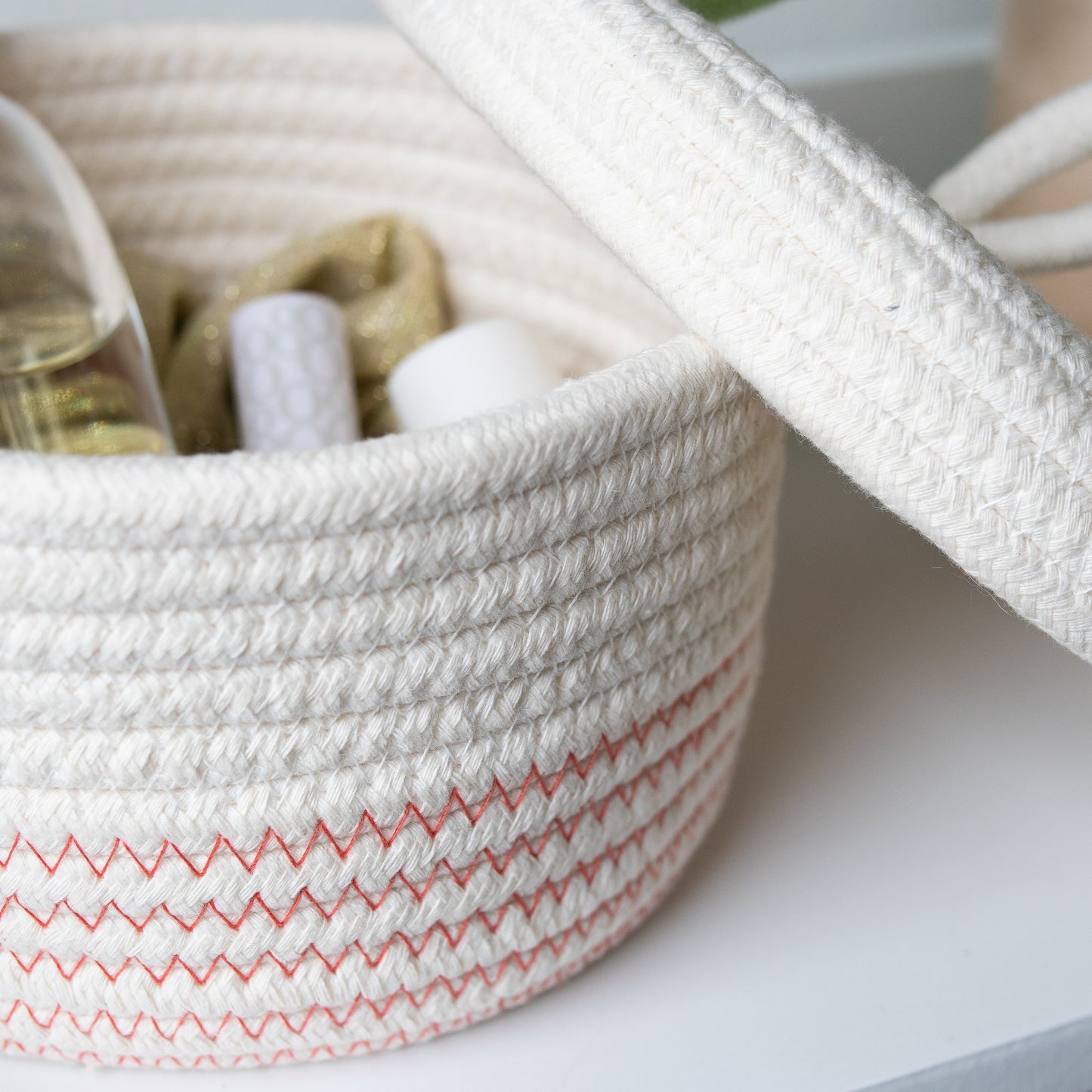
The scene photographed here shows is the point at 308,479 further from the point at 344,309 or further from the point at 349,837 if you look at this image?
the point at 344,309

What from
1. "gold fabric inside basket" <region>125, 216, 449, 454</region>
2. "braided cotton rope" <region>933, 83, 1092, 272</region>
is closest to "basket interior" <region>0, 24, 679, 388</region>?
"gold fabric inside basket" <region>125, 216, 449, 454</region>

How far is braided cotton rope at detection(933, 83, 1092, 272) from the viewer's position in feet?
1.14

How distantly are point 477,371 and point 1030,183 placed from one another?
0.58 feet

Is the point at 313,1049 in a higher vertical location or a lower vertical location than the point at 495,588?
lower

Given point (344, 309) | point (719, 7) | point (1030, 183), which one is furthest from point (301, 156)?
point (1030, 183)

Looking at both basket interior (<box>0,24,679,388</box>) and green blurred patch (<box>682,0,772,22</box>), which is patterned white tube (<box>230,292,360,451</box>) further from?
green blurred patch (<box>682,0,772,22</box>)

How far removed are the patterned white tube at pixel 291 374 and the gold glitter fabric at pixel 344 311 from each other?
24mm

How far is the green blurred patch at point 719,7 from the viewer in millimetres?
449

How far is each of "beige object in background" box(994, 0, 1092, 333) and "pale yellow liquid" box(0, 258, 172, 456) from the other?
32 centimetres

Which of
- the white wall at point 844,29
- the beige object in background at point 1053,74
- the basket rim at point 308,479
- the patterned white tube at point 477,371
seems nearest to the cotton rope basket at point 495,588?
the basket rim at point 308,479

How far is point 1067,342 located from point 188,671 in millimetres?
188

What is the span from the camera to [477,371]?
0.42 m

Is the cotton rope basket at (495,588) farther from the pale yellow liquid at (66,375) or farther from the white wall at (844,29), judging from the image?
the white wall at (844,29)

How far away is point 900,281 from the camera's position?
0.83ft
